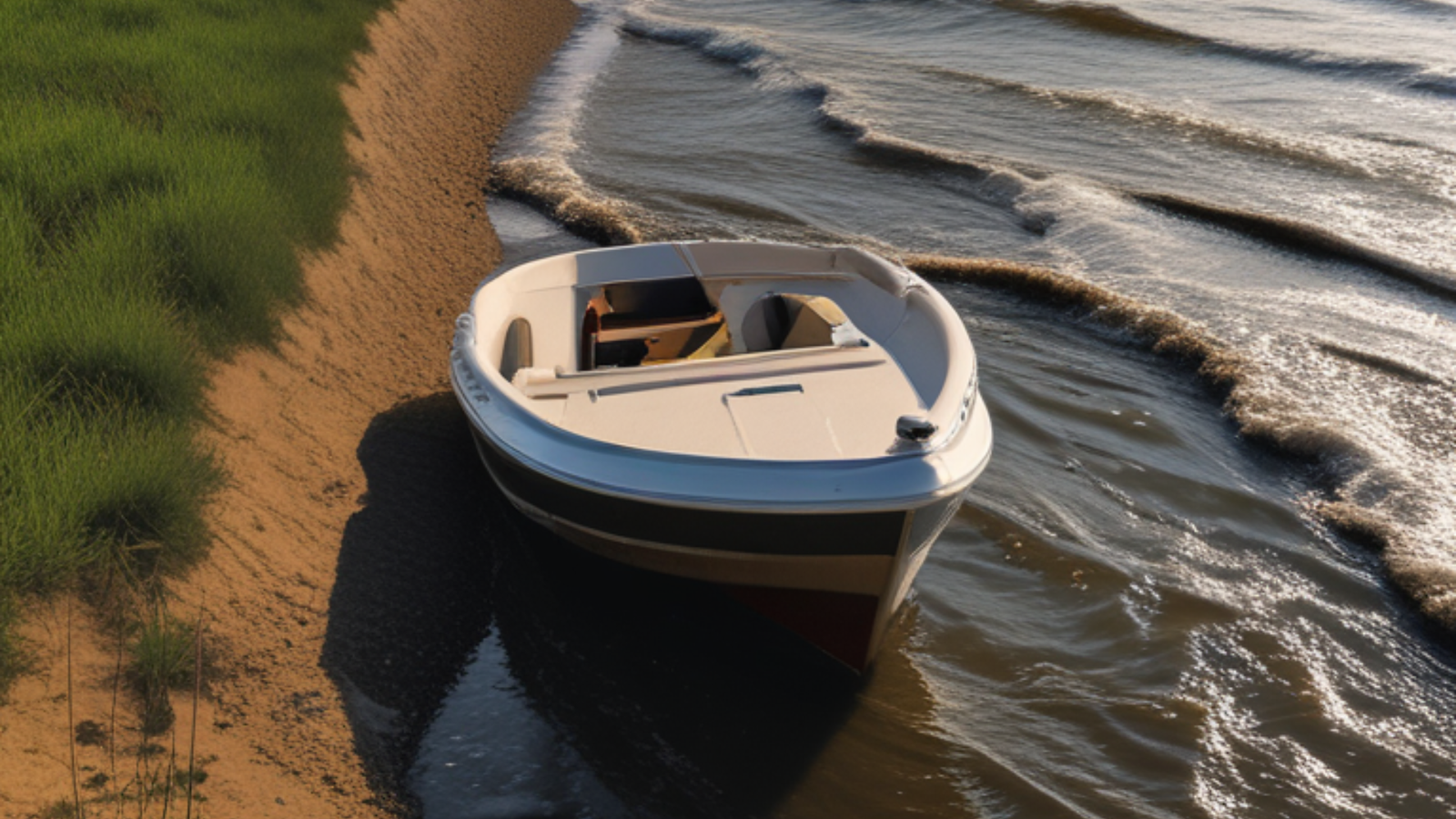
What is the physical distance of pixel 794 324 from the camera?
243 inches

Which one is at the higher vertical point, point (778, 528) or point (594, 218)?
point (778, 528)

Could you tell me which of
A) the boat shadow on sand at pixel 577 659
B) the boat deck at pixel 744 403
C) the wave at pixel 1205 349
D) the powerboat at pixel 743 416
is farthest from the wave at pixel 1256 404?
the boat shadow on sand at pixel 577 659

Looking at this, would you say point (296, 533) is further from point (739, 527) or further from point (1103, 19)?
point (1103, 19)

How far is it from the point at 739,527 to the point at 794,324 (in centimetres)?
224

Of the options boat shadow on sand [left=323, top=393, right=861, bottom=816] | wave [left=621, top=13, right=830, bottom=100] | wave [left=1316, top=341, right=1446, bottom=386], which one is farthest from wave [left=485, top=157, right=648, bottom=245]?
wave [left=1316, top=341, right=1446, bottom=386]

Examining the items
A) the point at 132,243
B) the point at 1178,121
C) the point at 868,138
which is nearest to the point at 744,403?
the point at 132,243

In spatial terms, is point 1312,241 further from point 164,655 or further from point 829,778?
point 164,655

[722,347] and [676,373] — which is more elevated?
[676,373]

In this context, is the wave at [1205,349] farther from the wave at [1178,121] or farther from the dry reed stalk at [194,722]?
the dry reed stalk at [194,722]

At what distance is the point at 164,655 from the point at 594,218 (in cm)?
717

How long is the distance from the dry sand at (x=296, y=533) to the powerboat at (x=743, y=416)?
0.88 meters

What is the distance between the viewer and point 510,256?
9383 mm

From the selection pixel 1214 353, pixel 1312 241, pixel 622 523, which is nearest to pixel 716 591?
pixel 622 523

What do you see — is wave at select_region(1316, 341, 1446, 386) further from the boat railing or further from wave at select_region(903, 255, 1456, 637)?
the boat railing
